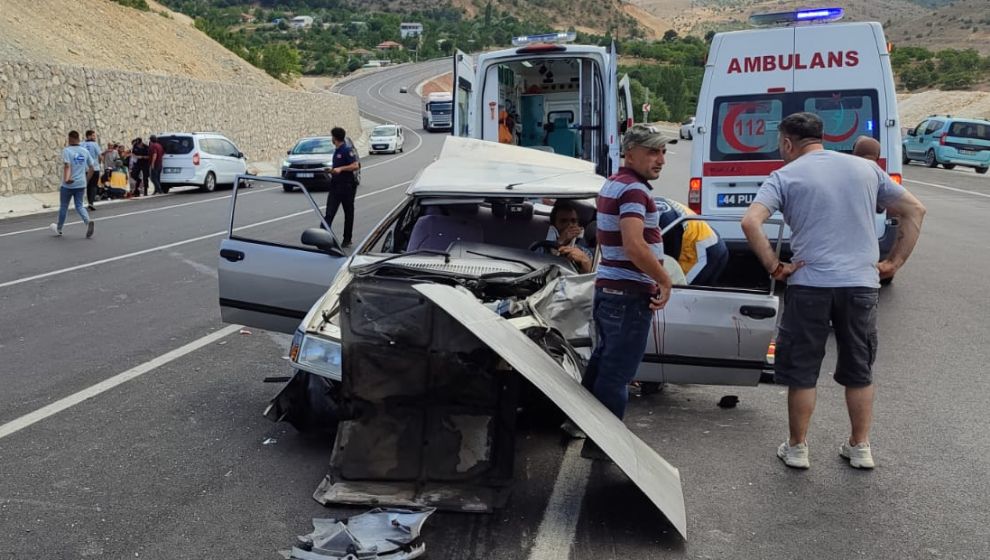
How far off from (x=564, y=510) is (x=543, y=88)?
1215cm

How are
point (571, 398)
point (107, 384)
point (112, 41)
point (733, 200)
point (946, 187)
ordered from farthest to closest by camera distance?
point (112, 41) → point (946, 187) → point (733, 200) → point (107, 384) → point (571, 398)

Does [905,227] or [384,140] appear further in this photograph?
[384,140]

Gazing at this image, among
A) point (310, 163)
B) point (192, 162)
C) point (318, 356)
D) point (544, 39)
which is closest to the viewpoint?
point (318, 356)

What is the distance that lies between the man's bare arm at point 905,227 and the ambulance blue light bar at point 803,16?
529cm

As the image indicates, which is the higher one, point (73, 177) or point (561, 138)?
point (561, 138)

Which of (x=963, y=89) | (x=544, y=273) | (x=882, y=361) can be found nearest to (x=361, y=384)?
(x=544, y=273)

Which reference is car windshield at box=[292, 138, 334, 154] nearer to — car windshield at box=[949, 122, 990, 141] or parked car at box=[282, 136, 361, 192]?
parked car at box=[282, 136, 361, 192]

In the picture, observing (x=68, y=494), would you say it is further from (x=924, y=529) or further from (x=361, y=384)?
(x=924, y=529)

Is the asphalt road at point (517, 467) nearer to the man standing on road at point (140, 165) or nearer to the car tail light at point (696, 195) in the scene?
the car tail light at point (696, 195)

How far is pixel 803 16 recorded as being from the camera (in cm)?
992

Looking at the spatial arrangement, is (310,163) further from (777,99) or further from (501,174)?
(501,174)

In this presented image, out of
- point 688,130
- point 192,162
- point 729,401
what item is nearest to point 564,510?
point 729,401

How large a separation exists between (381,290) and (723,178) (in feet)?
21.9

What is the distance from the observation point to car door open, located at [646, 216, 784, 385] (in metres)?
5.52
